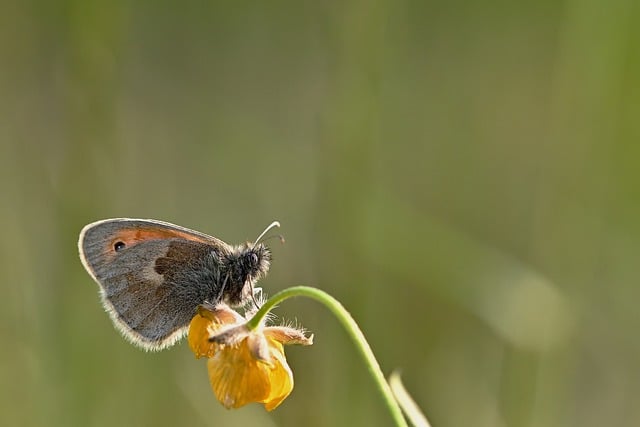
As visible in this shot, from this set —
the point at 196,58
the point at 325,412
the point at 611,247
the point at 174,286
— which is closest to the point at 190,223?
the point at 196,58

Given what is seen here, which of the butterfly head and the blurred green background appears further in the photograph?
the blurred green background

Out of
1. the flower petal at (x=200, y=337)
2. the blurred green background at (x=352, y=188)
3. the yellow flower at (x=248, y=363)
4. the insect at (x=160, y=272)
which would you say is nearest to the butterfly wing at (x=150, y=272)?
the insect at (x=160, y=272)

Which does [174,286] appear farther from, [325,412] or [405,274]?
[405,274]

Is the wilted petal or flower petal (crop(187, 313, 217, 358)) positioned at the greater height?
the wilted petal

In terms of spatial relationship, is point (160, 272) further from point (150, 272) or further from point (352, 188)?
point (352, 188)

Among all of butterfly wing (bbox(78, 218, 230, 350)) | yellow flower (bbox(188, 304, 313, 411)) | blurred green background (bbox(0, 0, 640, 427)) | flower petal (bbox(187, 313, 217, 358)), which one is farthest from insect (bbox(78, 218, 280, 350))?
blurred green background (bbox(0, 0, 640, 427))

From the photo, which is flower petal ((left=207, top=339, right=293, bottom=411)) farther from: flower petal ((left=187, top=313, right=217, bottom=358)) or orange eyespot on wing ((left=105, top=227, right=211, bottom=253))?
orange eyespot on wing ((left=105, top=227, right=211, bottom=253))

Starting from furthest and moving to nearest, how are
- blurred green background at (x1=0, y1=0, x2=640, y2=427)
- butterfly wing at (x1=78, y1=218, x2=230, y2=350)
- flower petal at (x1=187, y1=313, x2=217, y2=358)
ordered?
blurred green background at (x1=0, y1=0, x2=640, y2=427) < butterfly wing at (x1=78, y1=218, x2=230, y2=350) < flower petal at (x1=187, y1=313, x2=217, y2=358)
